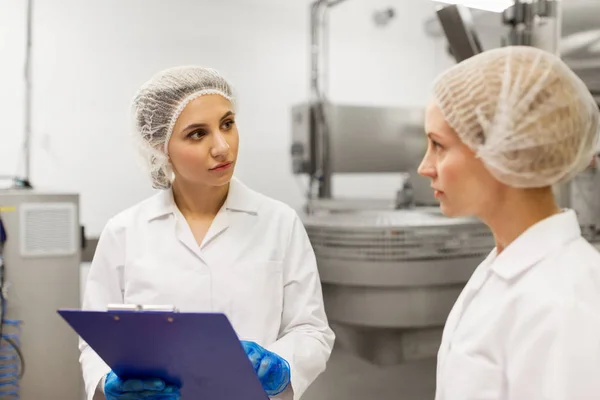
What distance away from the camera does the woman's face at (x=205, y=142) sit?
41.7 inches

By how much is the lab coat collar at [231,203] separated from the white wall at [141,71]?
3.75ft

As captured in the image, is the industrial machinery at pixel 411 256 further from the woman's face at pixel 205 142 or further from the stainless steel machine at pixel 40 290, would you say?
the stainless steel machine at pixel 40 290

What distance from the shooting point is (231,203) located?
1198 mm

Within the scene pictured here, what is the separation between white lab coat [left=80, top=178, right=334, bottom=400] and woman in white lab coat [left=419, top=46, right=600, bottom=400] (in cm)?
38

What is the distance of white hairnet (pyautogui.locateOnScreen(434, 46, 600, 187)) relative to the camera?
70 cm

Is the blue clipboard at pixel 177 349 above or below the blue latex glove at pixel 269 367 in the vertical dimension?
above

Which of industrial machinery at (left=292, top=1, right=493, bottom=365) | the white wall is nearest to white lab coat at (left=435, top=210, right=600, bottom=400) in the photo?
industrial machinery at (left=292, top=1, right=493, bottom=365)

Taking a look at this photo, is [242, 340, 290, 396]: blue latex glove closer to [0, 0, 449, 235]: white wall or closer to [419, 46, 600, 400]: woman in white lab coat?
[419, 46, 600, 400]: woman in white lab coat

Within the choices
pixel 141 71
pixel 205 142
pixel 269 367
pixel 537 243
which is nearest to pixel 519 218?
pixel 537 243

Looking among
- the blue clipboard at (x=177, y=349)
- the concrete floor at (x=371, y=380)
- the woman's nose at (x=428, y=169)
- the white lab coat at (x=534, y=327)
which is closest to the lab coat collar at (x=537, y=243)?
the white lab coat at (x=534, y=327)

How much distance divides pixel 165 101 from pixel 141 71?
148 centimetres

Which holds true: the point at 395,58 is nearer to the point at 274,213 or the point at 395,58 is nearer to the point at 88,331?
the point at 274,213

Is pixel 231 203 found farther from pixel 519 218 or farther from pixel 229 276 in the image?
pixel 519 218

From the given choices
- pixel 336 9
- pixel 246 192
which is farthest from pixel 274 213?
pixel 336 9
